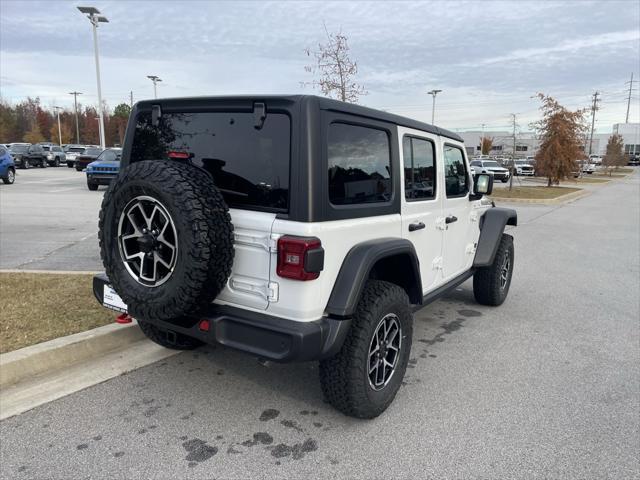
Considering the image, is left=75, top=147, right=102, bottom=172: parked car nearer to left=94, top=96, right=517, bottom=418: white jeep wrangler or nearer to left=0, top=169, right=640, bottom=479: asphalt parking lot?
left=0, top=169, right=640, bottom=479: asphalt parking lot

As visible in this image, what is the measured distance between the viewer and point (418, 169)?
3650mm

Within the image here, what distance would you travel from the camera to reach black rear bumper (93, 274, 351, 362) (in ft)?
8.25

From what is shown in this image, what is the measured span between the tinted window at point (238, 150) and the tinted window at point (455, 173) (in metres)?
1.97

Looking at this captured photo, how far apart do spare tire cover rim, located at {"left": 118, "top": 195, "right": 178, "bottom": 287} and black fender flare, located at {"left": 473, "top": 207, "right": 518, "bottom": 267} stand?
336 centimetres

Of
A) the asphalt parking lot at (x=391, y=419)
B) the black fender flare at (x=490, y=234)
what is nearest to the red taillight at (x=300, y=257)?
the asphalt parking lot at (x=391, y=419)

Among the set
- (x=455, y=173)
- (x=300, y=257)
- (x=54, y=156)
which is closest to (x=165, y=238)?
(x=300, y=257)

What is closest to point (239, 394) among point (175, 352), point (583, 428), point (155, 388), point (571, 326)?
point (155, 388)

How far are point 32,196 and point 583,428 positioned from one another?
57.0ft

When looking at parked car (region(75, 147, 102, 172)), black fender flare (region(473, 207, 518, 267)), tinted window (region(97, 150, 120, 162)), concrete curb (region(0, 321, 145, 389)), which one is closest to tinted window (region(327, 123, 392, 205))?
black fender flare (region(473, 207, 518, 267))

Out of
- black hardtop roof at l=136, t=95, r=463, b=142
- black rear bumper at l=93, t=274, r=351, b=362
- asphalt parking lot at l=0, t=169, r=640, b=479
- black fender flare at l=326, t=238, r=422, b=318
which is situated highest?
black hardtop roof at l=136, t=95, r=463, b=142

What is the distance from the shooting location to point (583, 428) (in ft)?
9.96

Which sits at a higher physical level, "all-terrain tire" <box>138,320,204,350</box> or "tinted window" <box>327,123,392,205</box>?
"tinted window" <box>327,123,392,205</box>

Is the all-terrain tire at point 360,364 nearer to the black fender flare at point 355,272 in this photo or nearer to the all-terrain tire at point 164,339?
the black fender flare at point 355,272

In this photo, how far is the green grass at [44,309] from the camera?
378 centimetres
